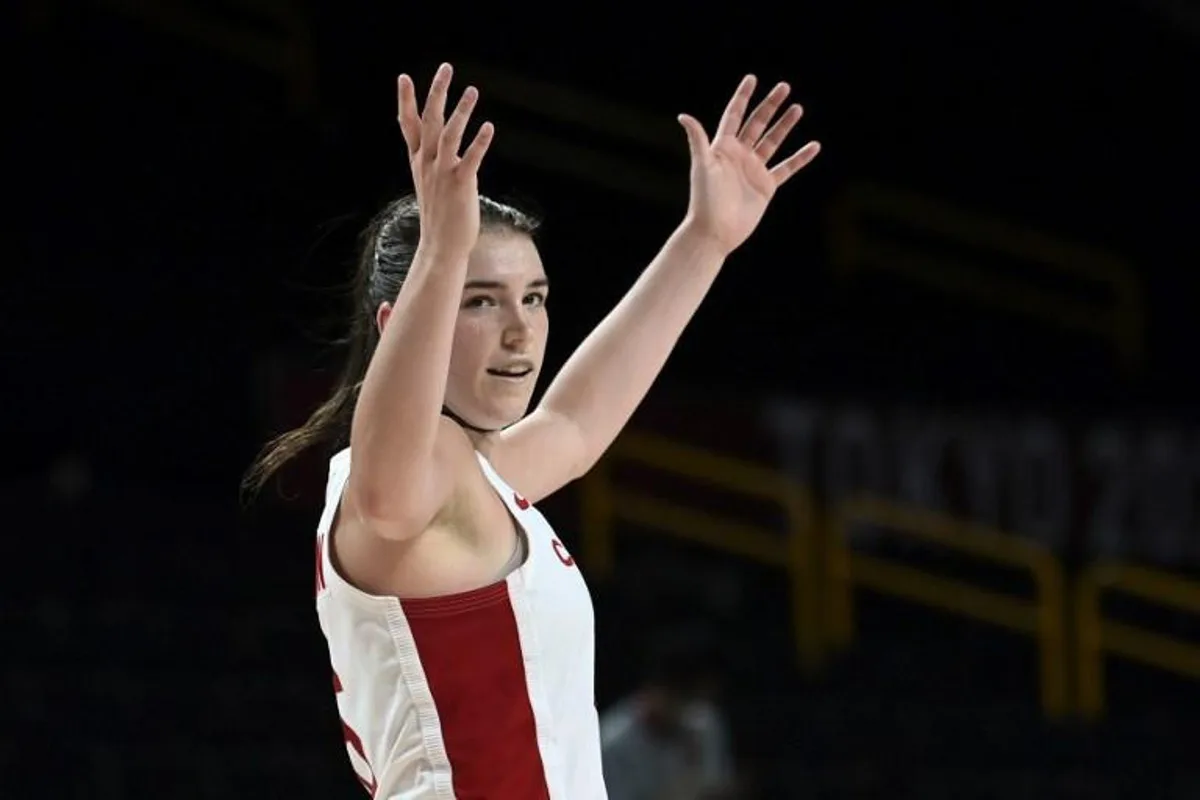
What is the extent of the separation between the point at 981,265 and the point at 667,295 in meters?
9.05

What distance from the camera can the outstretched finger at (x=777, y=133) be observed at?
314 centimetres

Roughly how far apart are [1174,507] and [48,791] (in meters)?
5.19

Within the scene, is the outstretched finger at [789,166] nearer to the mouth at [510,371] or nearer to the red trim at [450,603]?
the mouth at [510,371]

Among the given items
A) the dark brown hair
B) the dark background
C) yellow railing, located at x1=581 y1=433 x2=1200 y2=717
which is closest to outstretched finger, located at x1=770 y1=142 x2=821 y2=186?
the dark brown hair

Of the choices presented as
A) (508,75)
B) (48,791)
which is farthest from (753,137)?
(508,75)

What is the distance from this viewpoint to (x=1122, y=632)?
9.63m

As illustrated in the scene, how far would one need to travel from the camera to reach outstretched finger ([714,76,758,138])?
3.11 meters

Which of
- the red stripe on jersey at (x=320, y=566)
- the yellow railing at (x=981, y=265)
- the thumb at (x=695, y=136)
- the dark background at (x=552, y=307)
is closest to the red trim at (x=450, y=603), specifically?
the red stripe on jersey at (x=320, y=566)

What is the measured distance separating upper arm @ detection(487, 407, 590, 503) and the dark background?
4871 mm

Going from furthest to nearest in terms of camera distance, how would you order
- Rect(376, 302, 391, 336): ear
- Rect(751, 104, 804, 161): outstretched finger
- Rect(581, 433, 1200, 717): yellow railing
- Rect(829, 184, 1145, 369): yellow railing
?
Rect(829, 184, 1145, 369): yellow railing → Rect(581, 433, 1200, 717): yellow railing → Rect(751, 104, 804, 161): outstretched finger → Rect(376, 302, 391, 336): ear

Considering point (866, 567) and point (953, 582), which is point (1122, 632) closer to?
point (953, 582)

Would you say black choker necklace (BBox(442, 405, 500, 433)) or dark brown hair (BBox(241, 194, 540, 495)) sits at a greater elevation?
dark brown hair (BBox(241, 194, 540, 495))

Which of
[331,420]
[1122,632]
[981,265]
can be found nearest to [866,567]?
[1122,632]

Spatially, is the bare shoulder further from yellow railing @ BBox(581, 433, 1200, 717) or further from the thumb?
yellow railing @ BBox(581, 433, 1200, 717)
